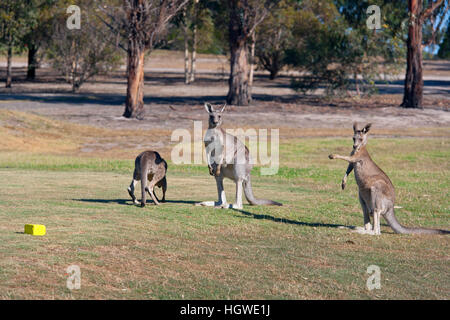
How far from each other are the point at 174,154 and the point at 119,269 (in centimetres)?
1812

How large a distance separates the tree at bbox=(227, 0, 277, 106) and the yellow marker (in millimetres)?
32359

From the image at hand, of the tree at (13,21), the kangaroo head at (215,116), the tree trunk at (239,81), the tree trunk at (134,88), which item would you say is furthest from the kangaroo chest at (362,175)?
the tree at (13,21)

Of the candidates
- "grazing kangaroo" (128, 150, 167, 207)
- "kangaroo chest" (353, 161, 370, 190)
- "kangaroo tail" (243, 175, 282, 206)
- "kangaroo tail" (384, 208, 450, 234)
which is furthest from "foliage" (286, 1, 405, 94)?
"kangaroo chest" (353, 161, 370, 190)

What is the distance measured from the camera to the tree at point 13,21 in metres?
48.6

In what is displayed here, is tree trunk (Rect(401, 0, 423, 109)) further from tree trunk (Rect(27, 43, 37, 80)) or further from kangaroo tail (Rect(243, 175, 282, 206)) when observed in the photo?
kangaroo tail (Rect(243, 175, 282, 206))

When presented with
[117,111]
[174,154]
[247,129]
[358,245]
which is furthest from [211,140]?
[117,111]

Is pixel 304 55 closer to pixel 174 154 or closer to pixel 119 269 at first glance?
pixel 174 154

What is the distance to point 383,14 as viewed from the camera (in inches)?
1813

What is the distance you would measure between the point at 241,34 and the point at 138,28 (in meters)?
8.63

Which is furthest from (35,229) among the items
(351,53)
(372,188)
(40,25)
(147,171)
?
(40,25)

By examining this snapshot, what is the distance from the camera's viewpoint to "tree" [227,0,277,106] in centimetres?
4131

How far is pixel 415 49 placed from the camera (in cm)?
4250

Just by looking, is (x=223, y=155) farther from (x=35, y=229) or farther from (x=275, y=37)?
(x=275, y=37)
